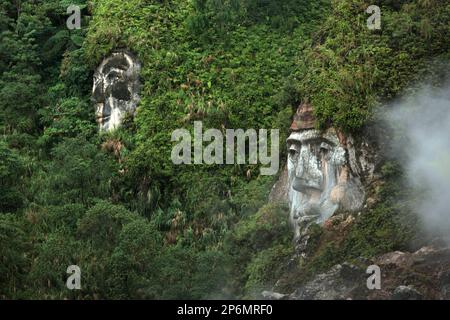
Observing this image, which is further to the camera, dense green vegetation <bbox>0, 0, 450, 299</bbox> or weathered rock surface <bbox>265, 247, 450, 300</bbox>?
dense green vegetation <bbox>0, 0, 450, 299</bbox>

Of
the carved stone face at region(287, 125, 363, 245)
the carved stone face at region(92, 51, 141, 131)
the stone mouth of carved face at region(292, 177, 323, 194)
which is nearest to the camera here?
the carved stone face at region(287, 125, 363, 245)

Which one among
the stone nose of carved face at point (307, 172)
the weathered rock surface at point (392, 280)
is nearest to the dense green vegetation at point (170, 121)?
the weathered rock surface at point (392, 280)

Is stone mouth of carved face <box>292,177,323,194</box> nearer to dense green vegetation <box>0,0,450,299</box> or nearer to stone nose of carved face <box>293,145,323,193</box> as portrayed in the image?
stone nose of carved face <box>293,145,323,193</box>

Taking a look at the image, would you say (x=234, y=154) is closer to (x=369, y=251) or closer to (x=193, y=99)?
(x=193, y=99)

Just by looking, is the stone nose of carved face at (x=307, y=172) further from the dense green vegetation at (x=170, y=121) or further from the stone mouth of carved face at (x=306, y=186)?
the dense green vegetation at (x=170, y=121)

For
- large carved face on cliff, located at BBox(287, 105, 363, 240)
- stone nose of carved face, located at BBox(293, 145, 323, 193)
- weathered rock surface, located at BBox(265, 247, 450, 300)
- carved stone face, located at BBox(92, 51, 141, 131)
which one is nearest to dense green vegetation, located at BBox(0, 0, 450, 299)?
carved stone face, located at BBox(92, 51, 141, 131)

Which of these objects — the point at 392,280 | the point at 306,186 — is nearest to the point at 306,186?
the point at 306,186
